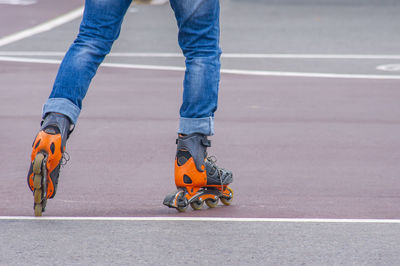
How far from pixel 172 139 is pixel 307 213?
268 cm

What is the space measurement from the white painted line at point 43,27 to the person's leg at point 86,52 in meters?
10.1

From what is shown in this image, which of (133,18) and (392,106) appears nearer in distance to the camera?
(392,106)

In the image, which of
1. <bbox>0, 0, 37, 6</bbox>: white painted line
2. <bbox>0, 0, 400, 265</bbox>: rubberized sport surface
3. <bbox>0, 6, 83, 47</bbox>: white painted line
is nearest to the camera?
<bbox>0, 0, 400, 265</bbox>: rubberized sport surface

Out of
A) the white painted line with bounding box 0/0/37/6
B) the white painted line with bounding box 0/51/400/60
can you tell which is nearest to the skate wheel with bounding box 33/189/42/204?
the white painted line with bounding box 0/51/400/60

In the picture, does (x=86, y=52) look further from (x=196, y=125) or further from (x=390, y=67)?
(x=390, y=67)

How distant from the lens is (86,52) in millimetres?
4730

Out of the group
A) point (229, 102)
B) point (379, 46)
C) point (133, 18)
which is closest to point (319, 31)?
point (379, 46)

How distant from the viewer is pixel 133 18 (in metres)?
19.2

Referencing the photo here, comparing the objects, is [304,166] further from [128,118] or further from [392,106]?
[392,106]

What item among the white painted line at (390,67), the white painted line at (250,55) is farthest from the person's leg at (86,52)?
the white painted line at (250,55)

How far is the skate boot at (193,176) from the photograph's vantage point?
4847 mm

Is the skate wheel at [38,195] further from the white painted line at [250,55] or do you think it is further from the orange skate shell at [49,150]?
the white painted line at [250,55]

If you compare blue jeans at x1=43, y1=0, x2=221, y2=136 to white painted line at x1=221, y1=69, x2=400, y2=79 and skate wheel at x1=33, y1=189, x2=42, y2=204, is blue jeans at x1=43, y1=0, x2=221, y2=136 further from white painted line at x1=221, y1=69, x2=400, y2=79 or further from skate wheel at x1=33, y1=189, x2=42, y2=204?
white painted line at x1=221, y1=69, x2=400, y2=79

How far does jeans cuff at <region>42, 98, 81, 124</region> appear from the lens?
4613mm
